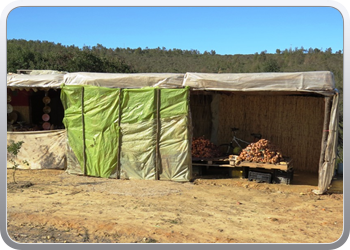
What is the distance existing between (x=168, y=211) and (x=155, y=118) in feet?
9.12

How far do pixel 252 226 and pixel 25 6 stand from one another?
15.1 ft

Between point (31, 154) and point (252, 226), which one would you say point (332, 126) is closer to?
point (252, 226)

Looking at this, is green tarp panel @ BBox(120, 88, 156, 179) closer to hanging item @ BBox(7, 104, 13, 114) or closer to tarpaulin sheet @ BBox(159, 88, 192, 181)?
tarpaulin sheet @ BBox(159, 88, 192, 181)

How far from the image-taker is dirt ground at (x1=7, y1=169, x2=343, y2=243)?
545 centimetres

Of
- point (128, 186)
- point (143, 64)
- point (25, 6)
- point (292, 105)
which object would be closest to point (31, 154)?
point (128, 186)

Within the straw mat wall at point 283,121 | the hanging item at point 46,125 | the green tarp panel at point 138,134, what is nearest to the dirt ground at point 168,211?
the green tarp panel at point 138,134

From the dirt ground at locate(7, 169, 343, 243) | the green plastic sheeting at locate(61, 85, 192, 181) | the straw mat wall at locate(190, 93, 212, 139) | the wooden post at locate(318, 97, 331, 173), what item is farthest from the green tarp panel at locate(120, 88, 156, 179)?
the wooden post at locate(318, 97, 331, 173)

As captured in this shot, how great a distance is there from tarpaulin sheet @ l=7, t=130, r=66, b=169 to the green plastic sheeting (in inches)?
19.1

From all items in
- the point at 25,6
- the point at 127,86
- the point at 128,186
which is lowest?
the point at 128,186

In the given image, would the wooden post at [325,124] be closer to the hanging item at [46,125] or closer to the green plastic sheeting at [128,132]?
the green plastic sheeting at [128,132]

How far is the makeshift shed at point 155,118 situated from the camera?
25.9 feet

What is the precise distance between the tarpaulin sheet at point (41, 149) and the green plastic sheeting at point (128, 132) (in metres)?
0.48

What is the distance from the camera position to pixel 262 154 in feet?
29.6

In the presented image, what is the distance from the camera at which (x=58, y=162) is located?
991 cm
